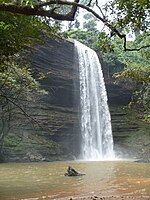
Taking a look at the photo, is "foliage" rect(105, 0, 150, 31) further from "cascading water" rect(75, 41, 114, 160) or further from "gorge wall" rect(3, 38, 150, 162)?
"cascading water" rect(75, 41, 114, 160)

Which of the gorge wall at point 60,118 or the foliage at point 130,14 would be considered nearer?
the foliage at point 130,14

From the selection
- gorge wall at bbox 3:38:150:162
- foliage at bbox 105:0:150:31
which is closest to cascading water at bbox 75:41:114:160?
gorge wall at bbox 3:38:150:162

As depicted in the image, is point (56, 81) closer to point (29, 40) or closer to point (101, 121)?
point (101, 121)

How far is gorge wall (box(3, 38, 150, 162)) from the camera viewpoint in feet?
91.2

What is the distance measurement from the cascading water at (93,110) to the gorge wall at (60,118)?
1.85ft

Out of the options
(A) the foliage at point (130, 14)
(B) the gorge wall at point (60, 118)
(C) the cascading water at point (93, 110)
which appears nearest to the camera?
(A) the foliage at point (130, 14)

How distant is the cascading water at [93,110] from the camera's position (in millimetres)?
32188

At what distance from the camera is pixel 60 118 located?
31.3 meters

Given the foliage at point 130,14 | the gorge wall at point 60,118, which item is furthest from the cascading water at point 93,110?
the foliage at point 130,14

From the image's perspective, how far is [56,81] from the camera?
32.4m

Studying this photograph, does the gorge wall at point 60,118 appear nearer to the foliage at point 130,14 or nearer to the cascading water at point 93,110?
the cascading water at point 93,110

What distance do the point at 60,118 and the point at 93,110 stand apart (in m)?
4.02

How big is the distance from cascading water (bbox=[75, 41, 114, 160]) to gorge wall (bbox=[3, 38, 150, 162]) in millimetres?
565

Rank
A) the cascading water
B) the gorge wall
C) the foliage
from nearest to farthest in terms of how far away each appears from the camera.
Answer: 1. the foliage
2. the gorge wall
3. the cascading water
